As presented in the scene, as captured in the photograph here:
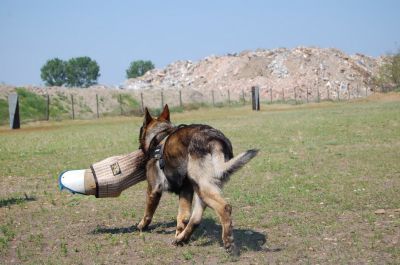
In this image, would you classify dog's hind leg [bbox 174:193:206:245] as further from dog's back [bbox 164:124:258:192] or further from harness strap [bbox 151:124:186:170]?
harness strap [bbox 151:124:186:170]

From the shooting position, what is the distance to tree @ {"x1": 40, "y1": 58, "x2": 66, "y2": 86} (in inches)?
4838

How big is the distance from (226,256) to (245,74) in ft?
301

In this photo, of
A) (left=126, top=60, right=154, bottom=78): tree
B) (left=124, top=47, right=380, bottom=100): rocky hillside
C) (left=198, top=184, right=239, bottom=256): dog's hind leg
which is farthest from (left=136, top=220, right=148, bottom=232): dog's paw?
(left=126, top=60, right=154, bottom=78): tree

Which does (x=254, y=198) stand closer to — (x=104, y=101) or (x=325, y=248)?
(x=325, y=248)

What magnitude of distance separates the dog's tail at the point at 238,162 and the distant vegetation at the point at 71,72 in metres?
120

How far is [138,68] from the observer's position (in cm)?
14388

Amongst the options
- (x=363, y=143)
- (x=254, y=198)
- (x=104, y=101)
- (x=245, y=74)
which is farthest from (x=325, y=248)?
(x=245, y=74)

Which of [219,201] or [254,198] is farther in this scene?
[254,198]

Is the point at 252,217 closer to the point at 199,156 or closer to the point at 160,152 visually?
the point at 160,152

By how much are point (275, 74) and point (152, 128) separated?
298 feet

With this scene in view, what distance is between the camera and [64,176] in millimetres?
7945

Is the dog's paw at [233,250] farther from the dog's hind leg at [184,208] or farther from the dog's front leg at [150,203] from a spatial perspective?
the dog's front leg at [150,203]

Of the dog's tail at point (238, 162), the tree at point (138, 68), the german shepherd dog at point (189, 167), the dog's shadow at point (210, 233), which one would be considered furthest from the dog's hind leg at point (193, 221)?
the tree at point (138, 68)

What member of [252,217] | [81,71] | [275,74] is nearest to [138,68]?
[81,71]
